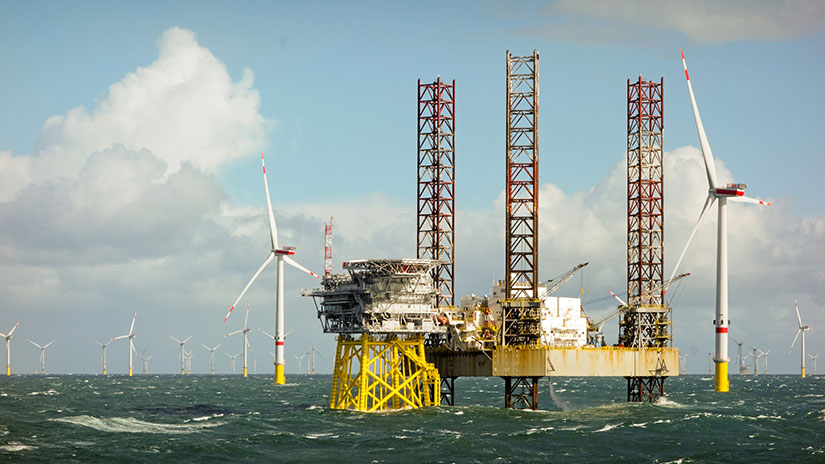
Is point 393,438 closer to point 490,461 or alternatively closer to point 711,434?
point 490,461

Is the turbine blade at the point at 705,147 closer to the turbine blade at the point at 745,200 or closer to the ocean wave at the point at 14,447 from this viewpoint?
the turbine blade at the point at 745,200

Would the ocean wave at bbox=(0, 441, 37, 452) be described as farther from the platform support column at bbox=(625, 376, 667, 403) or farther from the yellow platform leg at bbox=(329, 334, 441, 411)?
the platform support column at bbox=(625, 376, 667, 403)

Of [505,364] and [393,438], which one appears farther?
[505,364]

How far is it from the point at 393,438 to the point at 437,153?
29.8 metres

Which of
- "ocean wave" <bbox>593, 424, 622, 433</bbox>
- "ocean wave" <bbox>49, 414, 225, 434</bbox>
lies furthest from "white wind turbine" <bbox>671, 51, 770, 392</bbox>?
"ocean wave" <bbox>49, 414, 225, 434</bbox>

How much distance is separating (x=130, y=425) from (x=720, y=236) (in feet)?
192

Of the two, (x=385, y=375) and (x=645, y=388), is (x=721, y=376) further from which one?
(x=385, y=375)

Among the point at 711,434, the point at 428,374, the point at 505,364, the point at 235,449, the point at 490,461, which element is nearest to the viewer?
the point at 490,461

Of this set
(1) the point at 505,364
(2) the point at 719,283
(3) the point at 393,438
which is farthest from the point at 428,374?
(2) the point at 719,283

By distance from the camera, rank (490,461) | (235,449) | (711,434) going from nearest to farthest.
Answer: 1. (490,461)
2. (235,449)
3. (711,434)

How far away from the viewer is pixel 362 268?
275ft

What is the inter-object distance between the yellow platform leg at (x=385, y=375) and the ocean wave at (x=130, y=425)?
419 inches

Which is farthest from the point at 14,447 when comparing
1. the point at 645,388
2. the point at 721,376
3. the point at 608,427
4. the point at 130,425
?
the point at 721,376

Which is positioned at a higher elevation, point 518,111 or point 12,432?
point 518,111
